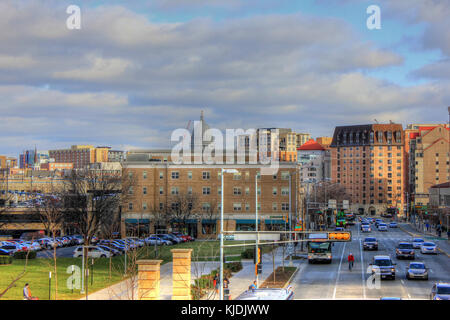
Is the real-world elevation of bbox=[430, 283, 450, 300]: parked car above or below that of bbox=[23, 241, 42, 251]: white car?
above

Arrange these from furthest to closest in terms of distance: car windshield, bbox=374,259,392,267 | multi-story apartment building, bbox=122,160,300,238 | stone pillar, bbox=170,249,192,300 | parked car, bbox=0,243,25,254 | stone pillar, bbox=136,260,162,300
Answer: multi-story apartment building, bbox=122,160,300,238 < parked car, bbox=0,243,25,254 < car windshield, bbox=374,259,392,267 < stone pillar, bbox=170,249,192,300 < stone pillar, bbox=136,260,162,300

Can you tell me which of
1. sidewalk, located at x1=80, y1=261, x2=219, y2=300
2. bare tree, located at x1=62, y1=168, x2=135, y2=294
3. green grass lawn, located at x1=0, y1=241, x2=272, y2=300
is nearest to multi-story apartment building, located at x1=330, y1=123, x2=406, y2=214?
bare tree, located at x1=62, y1=168, x2=135, y2=294

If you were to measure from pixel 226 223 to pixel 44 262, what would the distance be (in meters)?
39.1

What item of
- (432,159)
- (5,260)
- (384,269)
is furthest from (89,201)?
(432,159)

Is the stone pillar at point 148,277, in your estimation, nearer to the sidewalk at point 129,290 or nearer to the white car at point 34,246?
the sidewalk at point 129,290

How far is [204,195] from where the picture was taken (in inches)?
3425

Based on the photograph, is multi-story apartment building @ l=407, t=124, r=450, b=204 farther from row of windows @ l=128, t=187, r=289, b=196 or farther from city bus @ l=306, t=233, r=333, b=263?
city bus @ l=306, t=233, r=333, b=263

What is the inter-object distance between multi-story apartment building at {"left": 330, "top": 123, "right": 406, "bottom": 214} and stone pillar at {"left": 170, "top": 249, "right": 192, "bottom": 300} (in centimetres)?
16825

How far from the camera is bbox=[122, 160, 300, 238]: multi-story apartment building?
276ft

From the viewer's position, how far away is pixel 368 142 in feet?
637

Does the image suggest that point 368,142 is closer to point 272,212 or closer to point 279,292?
point 272,212

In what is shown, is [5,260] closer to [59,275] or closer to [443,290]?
[59,275]

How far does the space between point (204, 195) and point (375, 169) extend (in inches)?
4664
